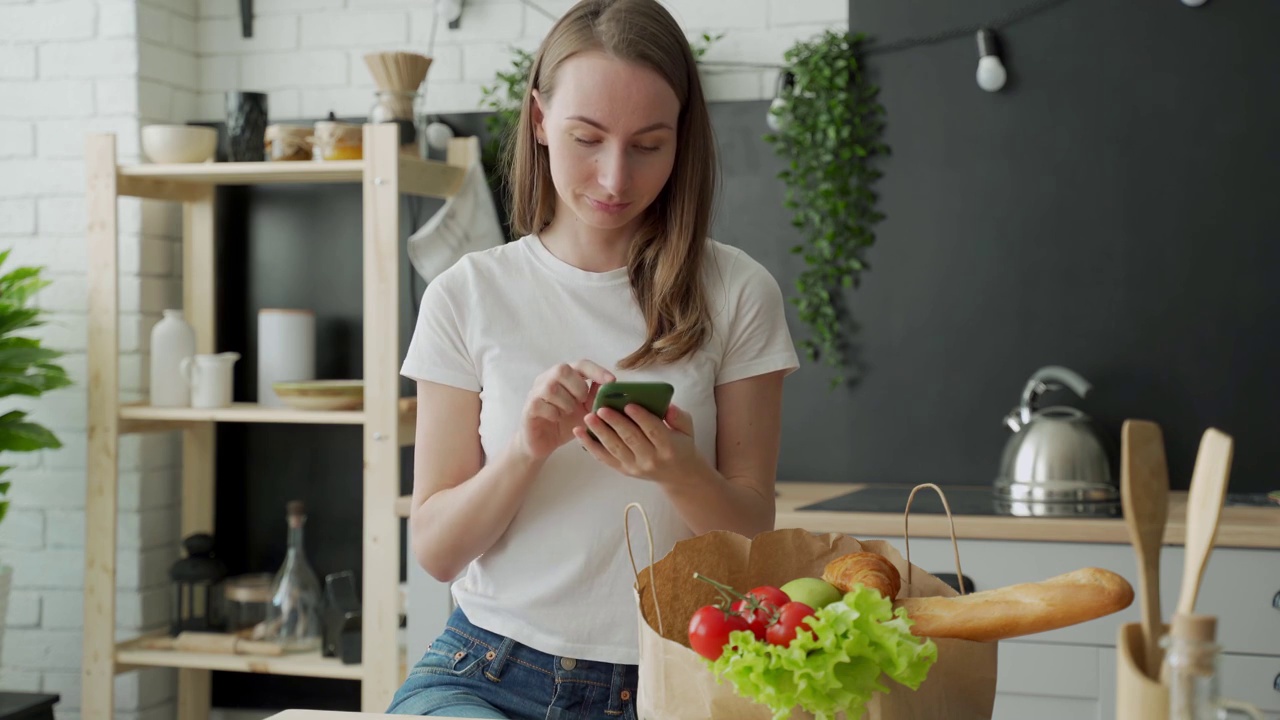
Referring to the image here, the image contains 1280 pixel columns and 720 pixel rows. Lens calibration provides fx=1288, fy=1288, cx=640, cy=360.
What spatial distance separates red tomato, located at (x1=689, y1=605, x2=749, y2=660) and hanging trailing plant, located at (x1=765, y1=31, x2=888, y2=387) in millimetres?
2196

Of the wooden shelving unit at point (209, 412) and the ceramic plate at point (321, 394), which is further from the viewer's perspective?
the ceramic plate at point (321, 394)

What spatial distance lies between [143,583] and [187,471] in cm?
30

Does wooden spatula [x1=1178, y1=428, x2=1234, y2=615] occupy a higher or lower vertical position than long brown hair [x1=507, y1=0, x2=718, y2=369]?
lower

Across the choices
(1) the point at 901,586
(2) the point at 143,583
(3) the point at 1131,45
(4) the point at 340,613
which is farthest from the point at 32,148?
(1) the point at 901,586

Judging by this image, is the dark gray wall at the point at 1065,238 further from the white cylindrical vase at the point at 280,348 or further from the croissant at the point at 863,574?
the croissant at the point at 863,574

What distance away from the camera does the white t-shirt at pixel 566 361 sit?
1.39 metres

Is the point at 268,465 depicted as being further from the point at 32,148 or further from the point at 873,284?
the point at 873,284

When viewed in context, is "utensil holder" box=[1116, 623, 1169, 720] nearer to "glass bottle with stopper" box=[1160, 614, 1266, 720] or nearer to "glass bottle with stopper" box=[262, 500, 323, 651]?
"glass bottle with stopper" box=[1160, 614, 1266, 720]

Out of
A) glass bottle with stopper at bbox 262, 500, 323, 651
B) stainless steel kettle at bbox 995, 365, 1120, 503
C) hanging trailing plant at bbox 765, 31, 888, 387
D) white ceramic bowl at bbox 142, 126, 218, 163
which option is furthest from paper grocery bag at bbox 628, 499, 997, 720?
white ceramic bowl at bbox 142, 126, 218, 163

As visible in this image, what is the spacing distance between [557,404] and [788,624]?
45 cm

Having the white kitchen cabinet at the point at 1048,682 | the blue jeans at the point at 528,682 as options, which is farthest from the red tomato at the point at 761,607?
the white kitchen cabinet at the point at 1048,682

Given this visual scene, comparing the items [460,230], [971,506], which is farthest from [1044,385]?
[460,230]

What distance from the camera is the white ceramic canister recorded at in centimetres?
312

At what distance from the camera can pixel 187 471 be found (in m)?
3.35
